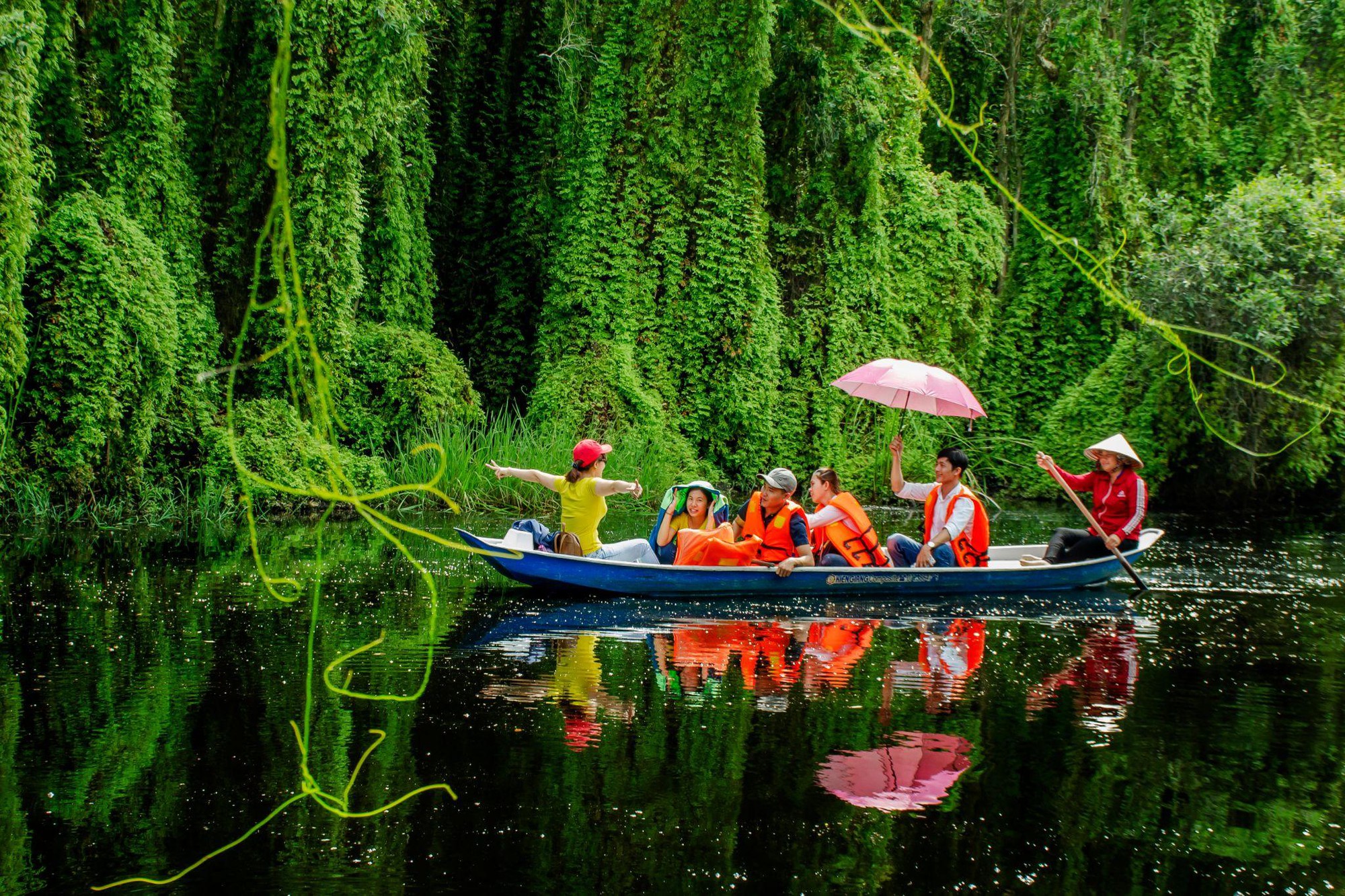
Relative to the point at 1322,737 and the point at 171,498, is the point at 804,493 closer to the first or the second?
the point at 171,498

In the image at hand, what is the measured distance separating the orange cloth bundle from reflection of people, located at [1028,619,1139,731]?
269cm

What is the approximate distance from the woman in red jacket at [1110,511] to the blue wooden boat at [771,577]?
22cm

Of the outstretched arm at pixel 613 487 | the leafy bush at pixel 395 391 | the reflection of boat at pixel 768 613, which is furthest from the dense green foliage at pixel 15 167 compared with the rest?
the reflection of boat at pixel 768 613

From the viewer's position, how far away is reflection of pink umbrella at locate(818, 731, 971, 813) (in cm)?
512

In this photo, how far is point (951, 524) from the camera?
10859 millimetres

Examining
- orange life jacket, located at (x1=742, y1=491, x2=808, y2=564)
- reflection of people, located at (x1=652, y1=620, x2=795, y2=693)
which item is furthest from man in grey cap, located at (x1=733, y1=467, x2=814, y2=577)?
reflection of people, located at (x1=652, y1=620, x2=795, y2=693)

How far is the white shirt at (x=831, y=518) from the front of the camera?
34.8 ft

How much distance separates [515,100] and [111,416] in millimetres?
9633

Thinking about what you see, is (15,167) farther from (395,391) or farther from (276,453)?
(395,391)

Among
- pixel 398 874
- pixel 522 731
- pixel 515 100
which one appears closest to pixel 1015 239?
pixel 515 100

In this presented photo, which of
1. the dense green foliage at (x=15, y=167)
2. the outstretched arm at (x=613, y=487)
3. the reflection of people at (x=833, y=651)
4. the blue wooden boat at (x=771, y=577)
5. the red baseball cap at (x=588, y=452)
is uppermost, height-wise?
the dense green foliage at (x=15, y=167)

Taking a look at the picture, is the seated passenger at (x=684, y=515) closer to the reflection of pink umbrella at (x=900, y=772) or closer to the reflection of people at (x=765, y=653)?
the reflection of people at (x=765, y=653)

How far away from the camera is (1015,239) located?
84.3ft

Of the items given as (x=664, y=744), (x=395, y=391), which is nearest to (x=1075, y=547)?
(x=664, y=744)
